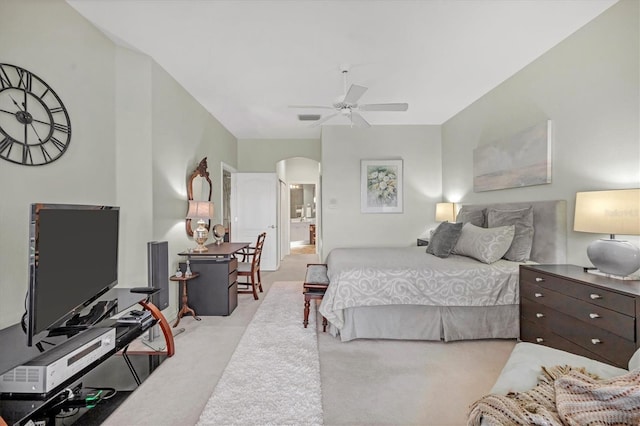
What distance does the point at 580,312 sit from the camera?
Answer: 1.90m

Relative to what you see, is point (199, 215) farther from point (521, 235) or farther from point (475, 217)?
point (521, 235)

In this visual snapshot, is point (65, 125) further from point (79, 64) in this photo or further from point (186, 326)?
point (186, 326)

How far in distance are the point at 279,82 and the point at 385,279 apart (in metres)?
2.51

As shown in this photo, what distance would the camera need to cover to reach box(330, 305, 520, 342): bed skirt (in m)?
2.71

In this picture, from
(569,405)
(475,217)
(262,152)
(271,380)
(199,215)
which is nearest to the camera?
(569,405)

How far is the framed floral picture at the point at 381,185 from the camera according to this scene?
5.11 metres

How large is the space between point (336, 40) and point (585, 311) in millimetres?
2760

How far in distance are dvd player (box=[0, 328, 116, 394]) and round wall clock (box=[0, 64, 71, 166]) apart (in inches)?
49.2

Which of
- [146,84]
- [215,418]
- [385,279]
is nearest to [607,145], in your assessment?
[385,279]

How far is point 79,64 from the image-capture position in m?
2.29

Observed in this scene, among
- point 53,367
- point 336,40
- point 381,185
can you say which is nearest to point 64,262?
point 53,367

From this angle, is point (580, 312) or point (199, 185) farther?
point (199, 185)

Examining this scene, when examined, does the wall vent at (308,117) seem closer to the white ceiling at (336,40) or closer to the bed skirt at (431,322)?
the white ceiling at (336,40)

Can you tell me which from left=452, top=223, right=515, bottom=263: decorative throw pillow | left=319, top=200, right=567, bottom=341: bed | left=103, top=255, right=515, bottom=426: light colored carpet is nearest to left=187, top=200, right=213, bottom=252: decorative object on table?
left=103, top=255, right=515, bottom=426: light colored carpet
